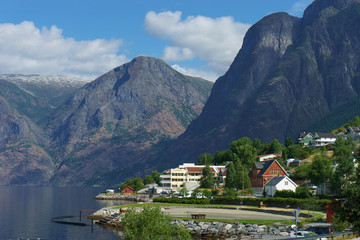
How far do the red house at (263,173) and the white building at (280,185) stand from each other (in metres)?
22.4

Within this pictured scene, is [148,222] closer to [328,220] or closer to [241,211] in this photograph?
[328,220]

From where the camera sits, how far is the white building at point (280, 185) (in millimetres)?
147000

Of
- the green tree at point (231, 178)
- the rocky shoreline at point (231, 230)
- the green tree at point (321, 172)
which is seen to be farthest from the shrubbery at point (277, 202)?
the green tree at point (231, 178)

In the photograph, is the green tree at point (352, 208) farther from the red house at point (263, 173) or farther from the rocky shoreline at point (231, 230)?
the red house at point (263, 173)

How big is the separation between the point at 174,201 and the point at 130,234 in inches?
4386

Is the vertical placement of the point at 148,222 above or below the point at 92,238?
above

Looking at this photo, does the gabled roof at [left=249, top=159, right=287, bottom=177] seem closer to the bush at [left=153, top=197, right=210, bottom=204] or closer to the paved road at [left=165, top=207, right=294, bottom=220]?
the bush at [left=153, top=197, right=210, bottom=204]

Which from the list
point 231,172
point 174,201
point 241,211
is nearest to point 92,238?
point 241,211

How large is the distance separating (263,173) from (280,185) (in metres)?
28.4

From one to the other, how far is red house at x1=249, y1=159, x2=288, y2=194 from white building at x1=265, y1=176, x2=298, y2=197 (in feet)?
73.7

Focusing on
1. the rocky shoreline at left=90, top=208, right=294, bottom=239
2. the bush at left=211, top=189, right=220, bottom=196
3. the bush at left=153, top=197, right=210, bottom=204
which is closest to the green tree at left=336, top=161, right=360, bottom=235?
the rocky shoreline at left=90, top=208, right=294, bottom=239

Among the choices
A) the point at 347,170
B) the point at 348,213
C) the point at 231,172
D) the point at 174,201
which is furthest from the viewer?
the point at 231,172

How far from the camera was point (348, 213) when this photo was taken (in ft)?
141

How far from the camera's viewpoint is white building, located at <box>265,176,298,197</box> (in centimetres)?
14700
